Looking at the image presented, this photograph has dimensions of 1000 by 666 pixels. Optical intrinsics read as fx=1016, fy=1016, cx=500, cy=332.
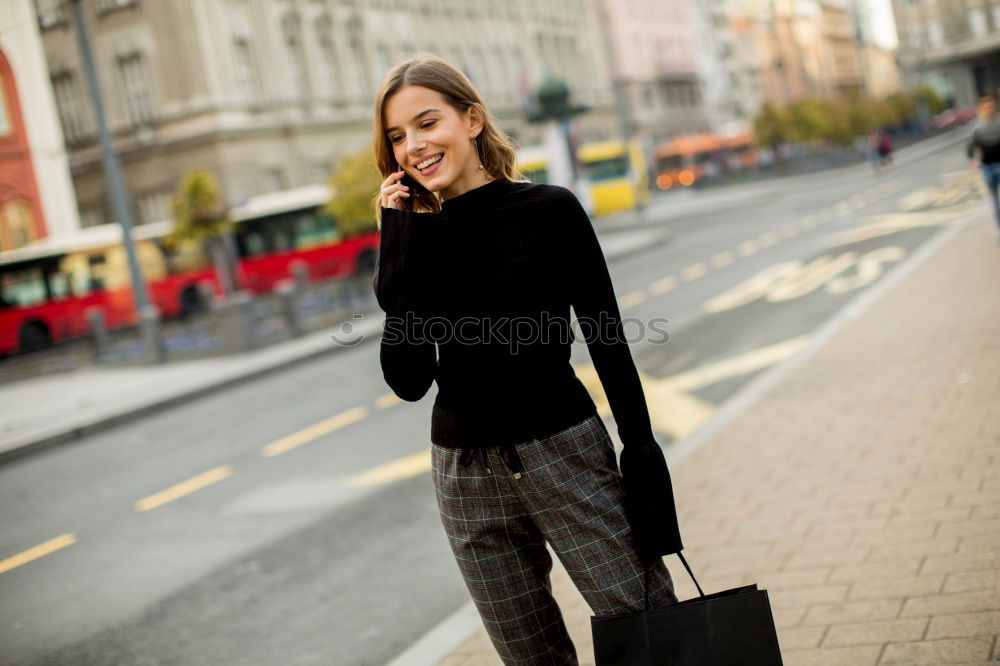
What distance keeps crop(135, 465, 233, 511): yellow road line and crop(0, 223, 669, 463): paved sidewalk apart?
2.27 m

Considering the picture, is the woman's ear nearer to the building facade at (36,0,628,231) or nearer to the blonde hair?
the blonde hair

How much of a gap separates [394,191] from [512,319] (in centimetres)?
42

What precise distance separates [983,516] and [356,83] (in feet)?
128

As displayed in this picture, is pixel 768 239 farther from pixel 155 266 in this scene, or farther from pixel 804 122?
pixel 804 122

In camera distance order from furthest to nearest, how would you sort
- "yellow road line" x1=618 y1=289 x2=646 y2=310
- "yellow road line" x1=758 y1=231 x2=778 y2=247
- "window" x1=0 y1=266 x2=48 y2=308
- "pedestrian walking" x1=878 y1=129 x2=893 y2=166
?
1. "pedestrian walking" x1=878 y1=129 x2=893 y2=166
2. "window" x1=0 y1=266 x2=48 y2=308
3. "yellow road line" x1=758 y1=231 x2=778 y2=247
4. "yellow road line" x1=618 y1=289 x2=646 y2=310

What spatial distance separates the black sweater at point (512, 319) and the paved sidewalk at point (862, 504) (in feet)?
5.26

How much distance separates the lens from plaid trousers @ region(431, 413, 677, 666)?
2.26 meters

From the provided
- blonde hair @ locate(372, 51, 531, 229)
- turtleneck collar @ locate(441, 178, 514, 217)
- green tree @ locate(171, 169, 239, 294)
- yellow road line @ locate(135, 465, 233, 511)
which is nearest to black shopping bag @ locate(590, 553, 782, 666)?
turtleneck collar @ locate(441, 178, 514, 217)

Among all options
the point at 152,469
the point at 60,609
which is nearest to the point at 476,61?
the point at 152,469

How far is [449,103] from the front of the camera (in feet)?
7.74

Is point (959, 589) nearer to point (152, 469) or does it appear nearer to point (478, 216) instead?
point (478, 216)

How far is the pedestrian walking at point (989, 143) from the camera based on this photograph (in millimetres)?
12797

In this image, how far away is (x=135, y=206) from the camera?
36.2 m

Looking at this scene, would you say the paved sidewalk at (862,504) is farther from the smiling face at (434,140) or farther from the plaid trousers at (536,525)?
the smiling face at (434,140)
